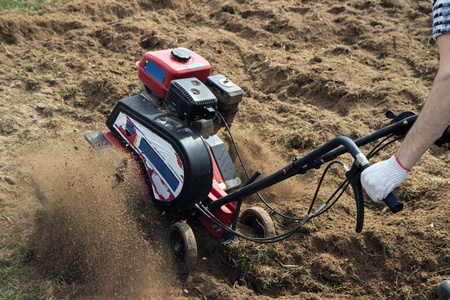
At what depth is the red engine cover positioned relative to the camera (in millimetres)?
3254

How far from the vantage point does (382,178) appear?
1974mm

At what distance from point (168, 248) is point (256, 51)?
12.4 feet

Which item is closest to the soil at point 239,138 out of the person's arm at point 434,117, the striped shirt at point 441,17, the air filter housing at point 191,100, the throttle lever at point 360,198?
the air filter housing at point 191,100

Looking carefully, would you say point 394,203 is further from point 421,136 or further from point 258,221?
point 258,221

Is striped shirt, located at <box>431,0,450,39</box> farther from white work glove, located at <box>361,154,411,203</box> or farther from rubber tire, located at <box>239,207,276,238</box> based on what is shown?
rubber tire, located at <box>239,207,276,238</box>

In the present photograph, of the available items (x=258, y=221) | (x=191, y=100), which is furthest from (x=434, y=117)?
(x=258, y=221)

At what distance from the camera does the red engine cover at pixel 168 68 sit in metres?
3.25

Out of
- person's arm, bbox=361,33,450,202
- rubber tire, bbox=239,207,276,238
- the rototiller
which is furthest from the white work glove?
rubber tire, bbox=239,207,276,238

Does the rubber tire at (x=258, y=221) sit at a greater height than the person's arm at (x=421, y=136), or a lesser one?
lesser

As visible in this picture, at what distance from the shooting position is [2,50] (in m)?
5.49

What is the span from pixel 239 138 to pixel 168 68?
1599 millimetres

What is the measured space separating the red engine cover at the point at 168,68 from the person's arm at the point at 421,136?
1.79 metres

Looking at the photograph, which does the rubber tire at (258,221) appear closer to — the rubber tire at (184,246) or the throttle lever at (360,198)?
the rubber tire at (184,246)

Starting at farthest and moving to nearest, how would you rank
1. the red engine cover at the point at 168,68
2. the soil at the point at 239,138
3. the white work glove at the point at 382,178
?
the red engine cover at the point at 168,68 < the soil at the point at 239,138 < the white work glove at the point at 382,178
